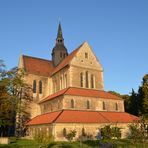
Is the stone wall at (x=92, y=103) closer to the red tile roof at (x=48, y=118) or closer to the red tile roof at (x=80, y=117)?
the red tile roof at (x=80, y=117)

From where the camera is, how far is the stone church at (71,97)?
35875 mm

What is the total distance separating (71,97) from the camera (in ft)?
130

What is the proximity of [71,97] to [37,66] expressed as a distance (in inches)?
674

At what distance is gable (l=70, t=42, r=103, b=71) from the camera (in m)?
45.9

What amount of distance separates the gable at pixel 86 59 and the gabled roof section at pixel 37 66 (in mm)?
10516

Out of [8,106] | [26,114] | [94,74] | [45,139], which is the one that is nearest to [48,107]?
[26,114]

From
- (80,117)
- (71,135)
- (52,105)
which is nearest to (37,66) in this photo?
(52,105)

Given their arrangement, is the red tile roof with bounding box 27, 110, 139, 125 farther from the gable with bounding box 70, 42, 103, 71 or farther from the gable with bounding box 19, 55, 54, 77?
the gable with bounding box 19, 55, 54, 77

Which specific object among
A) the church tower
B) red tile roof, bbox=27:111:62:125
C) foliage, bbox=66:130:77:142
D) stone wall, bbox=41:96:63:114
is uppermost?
the church tower

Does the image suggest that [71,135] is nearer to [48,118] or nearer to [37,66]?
[48,118]

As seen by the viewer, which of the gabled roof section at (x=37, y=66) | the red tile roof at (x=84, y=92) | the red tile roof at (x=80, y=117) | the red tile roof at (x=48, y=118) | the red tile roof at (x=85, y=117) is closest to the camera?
the red tile roof at (x=80, y=117)

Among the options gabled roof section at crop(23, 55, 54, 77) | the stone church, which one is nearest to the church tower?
the stone church

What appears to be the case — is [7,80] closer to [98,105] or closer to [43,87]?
[43,87]

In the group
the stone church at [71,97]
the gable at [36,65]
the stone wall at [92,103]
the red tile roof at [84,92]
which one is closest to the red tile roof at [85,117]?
the stone church at [71,97]
